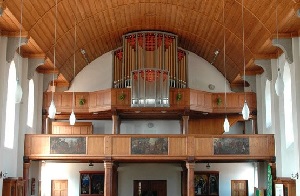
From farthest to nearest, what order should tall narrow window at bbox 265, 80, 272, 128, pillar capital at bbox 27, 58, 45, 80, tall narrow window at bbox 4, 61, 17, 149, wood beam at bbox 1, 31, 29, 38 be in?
tall narrow window at bbox 265, 80, 272, 128
pillar capital at bbox 27, 58, 45, 80
tall narrow window at bbox 4, 61, 17, 149
wood beam at bbox 1, 31, 29, 38

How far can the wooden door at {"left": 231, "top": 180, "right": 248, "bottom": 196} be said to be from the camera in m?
29.4

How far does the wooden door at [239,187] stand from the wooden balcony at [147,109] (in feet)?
14.8

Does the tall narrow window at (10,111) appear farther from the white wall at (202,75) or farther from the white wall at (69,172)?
the white wall at (202,75)

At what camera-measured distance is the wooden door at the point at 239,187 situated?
96.4ft

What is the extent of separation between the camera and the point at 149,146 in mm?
24641

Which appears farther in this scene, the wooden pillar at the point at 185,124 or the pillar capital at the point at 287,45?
the wooden pillar at the point at 185,124

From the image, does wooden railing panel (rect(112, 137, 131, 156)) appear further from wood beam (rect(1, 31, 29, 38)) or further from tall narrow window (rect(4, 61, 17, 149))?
wood beam (rect(1, 31, 29, 38))

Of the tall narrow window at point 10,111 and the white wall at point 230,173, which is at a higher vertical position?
the tall narrow window at point 10,111

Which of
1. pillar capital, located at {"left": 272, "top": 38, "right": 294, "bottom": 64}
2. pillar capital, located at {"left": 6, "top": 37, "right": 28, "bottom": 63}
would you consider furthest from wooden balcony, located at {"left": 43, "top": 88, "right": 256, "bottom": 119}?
pillar capital, located at {"left": 6, "top": 37, "right": 28, "bottom": 63}

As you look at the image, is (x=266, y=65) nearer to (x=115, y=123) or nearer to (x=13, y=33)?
(x=115, y=123)

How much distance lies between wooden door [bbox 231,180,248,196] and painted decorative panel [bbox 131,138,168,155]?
6.71 m

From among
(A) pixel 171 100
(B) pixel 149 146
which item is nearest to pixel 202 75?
(A) pixel 171 100

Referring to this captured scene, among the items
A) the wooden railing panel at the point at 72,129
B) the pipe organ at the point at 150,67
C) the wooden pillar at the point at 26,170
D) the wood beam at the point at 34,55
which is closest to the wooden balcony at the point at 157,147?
the wooden pillar at the point at 26,170

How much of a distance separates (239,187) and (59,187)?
31.8 ft
